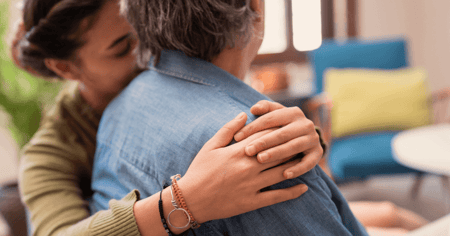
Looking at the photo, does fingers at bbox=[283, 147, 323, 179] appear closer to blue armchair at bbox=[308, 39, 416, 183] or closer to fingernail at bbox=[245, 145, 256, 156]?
fingernail at bbox=[245, 145, 256, 156]

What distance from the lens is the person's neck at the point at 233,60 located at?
0.70m

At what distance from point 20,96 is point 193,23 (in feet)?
6.59

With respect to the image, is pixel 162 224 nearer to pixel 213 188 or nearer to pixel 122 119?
pixel 213 188

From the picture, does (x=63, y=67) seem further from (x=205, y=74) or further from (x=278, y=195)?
(x=278, y=195)

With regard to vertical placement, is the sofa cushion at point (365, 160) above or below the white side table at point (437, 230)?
below

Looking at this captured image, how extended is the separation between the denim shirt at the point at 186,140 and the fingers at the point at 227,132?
0.08 feet

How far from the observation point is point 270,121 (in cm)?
56

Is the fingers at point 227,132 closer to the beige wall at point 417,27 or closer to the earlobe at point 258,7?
the earlobe at point 258,7

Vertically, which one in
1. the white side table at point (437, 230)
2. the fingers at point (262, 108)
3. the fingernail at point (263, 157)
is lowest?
the white side table at point (437, 230)

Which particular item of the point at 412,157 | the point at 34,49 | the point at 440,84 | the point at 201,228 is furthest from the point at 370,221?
the point at 440,84

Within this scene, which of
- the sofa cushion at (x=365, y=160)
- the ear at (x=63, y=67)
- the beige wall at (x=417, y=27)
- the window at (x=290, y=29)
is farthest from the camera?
the window at (x=290, y=29)

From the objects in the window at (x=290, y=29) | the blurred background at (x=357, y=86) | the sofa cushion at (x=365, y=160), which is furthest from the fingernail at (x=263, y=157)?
the window at (x=290, y=29)

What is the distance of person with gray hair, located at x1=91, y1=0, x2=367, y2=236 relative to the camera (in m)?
0.57

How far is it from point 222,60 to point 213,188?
273 mm
